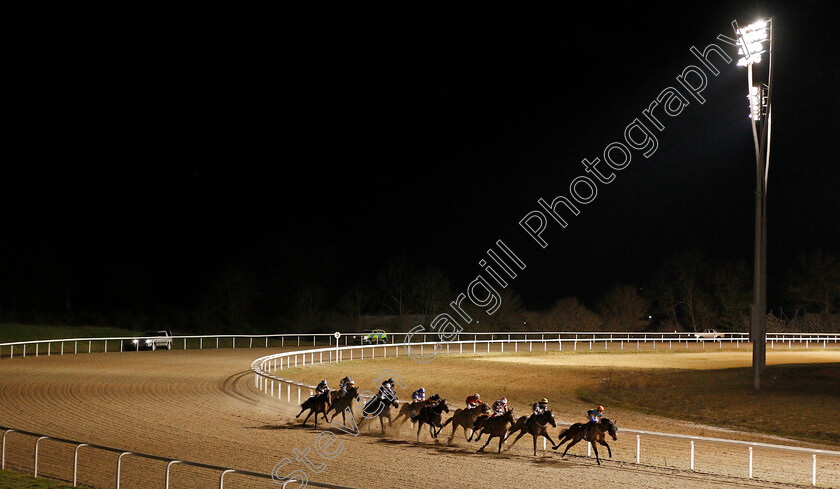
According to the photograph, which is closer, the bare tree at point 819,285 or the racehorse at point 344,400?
the racehorse at point 344,400

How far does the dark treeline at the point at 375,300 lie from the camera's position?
50.5 metres

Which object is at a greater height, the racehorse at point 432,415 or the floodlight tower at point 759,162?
the floodlight tower at point 759,162

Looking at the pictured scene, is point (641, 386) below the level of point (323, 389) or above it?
below

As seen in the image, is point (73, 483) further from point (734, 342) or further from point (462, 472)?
point (734, 342)

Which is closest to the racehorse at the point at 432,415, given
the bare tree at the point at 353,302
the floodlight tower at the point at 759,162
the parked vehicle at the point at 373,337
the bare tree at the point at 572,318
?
the floodlight tower at the point at 759,162

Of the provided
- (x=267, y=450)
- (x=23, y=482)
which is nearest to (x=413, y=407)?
(x=267, y=450)

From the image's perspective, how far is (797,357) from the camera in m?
32.9

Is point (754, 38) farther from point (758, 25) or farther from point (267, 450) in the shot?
point (267, 450)

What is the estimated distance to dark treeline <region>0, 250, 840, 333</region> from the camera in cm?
5047

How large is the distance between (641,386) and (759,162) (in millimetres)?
6586

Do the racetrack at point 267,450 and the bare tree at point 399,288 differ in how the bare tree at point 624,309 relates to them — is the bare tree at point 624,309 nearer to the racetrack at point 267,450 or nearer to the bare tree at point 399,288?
the bare tree at point 399,288

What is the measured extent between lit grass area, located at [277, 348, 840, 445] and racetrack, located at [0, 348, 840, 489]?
1.19m

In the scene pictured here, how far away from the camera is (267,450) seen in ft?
33.6

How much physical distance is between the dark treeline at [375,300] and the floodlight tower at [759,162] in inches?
1174
